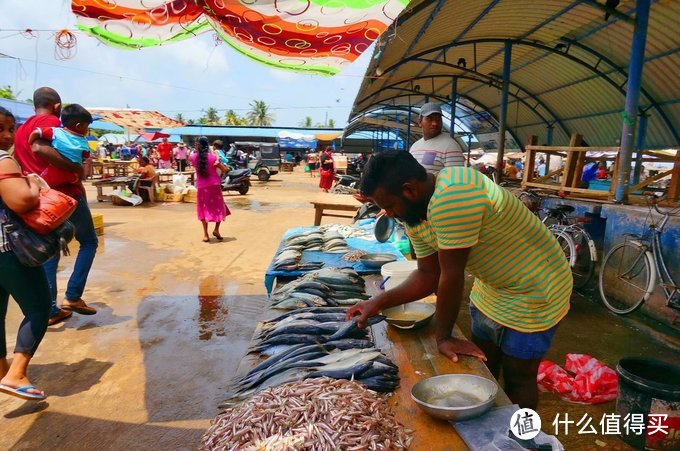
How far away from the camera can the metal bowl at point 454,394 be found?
64.1 inches

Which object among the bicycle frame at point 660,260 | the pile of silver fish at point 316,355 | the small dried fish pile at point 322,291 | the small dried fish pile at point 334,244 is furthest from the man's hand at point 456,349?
the bicycle frame at point 660,260

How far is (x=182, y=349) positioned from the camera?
4.11 meters

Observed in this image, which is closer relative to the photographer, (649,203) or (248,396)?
(248,396)

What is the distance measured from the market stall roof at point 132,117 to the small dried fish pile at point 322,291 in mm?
18535

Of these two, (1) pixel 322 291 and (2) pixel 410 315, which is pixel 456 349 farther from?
(1) pixel 322 291

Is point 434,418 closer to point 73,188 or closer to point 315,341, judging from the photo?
point 315,341

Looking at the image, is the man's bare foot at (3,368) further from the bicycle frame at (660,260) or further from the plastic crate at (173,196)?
the plastic crate at (173,196)

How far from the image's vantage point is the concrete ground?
9.64 feet

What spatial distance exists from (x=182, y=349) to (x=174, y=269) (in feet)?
9.69

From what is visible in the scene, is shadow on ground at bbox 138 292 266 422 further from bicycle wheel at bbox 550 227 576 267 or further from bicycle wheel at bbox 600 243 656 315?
bicycle wheel at bbox 600 243 656 315

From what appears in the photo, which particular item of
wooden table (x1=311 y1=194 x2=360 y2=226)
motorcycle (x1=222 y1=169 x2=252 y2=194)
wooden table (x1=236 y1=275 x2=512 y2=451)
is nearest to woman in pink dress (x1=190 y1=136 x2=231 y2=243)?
wooden table (x1=311 y1=194 x2=360 y2=226)

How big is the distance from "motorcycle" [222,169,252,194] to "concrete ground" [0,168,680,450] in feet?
30.1

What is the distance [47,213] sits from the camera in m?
3.00

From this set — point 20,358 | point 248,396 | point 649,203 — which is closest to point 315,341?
point 248,396
